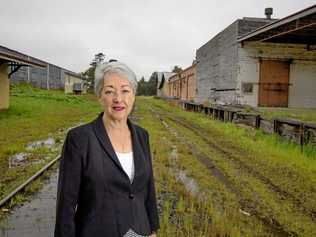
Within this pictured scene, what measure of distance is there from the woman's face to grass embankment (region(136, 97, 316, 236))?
2.55 meters

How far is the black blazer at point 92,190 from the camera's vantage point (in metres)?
1.94

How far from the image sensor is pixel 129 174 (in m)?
2.06

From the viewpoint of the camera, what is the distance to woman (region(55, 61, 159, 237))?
194cm

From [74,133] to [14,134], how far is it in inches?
451

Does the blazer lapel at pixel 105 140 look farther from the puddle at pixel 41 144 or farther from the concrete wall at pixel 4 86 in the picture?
the concrete wall at pixel 4 86

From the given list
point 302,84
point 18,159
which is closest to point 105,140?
point 18,159

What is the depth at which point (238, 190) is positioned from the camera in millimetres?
6387

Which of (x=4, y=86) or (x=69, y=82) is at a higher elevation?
(x=69, y=82)

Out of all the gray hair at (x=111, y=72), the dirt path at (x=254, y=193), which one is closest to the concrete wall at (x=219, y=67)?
the dirt path at (x=254, y=193)

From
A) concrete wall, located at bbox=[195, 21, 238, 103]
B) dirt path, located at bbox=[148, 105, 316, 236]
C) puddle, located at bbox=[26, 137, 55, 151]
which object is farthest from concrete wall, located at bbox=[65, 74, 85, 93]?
dirt path, located at bbox=[148, 105, 316, 236]

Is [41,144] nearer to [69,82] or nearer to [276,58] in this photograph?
[276,58]

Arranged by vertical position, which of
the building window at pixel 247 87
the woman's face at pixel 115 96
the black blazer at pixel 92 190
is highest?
the building window at pixel 247 87

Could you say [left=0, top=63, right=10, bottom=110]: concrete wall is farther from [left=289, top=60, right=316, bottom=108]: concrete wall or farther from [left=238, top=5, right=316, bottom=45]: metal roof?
[left=289, top=60, right=316, bottom=108]: concrete wall

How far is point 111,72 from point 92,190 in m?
0.66
